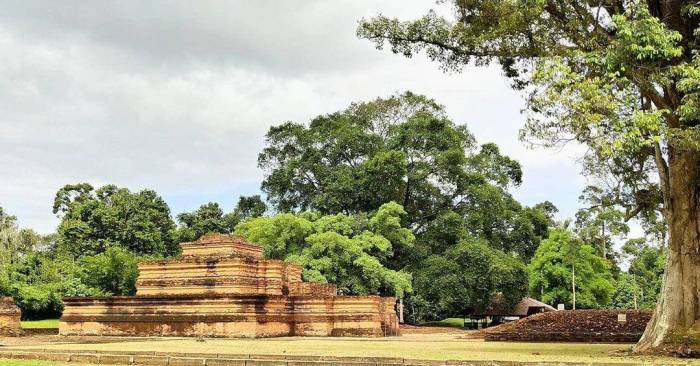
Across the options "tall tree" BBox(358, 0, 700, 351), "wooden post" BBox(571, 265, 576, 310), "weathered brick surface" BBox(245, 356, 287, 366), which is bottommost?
"weathered brick surface" BBox(245, 356, 287, 366)

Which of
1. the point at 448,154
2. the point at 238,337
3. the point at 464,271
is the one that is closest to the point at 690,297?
the point at 238,337

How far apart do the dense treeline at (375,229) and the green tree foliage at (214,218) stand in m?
0.12

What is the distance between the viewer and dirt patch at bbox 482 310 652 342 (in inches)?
932

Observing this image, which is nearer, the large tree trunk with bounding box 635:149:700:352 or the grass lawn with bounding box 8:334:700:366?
the grass lawn with bounding box 8:334:700:366

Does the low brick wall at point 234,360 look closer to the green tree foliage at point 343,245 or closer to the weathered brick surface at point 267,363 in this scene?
the weathered brick surface at point 267,363

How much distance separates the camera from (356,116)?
55.0 meters

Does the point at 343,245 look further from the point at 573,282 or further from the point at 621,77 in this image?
the point at 621,77

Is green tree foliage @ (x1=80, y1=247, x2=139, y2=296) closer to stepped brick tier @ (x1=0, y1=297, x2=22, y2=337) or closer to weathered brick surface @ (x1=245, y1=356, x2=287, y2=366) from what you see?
stepped brick tier @ (x1=0, y1=297, x2=22, y2=337)

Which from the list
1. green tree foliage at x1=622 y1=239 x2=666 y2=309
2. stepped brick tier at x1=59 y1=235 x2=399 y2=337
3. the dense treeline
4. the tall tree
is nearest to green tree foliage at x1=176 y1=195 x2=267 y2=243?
the dense treeline

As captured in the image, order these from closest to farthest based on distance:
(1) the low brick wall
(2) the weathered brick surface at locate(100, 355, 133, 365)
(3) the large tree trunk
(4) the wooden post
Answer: (1) the low brick wall → (2) the weathered brick surface at locate(100, 355, 133, 365) → (3) the large tree trunk → (4) the wooden post

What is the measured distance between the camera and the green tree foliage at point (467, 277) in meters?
45.0

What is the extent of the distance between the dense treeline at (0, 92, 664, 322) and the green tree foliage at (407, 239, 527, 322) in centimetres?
9

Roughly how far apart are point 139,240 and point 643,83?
46939 mm

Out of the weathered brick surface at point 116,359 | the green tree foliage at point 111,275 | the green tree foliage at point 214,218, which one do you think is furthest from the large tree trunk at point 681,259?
the green tree foliage at point 214,218
